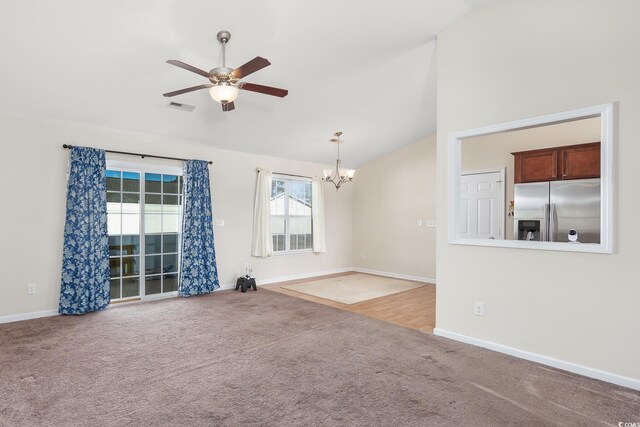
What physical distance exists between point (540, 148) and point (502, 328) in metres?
3.39

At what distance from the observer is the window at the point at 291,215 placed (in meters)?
7.22

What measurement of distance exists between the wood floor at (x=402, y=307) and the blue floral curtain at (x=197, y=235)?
1.28m

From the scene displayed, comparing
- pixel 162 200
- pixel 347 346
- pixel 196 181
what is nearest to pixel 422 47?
pixel 347 346

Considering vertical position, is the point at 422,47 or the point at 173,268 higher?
the point at 422,47

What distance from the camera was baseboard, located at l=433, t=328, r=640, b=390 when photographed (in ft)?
8.85

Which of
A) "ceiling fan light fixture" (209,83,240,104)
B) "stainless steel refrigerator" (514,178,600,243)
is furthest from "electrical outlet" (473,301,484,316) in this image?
"ceiling fan light fixture" (209,83,240,104)

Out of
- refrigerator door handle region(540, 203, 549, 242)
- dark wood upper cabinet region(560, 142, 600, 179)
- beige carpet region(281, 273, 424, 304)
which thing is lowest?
beige carpet region(281, 273, 424, 304)

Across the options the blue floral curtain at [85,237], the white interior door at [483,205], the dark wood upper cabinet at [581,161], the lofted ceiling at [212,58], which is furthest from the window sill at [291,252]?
the dark wood upper cabinet at [581,161]

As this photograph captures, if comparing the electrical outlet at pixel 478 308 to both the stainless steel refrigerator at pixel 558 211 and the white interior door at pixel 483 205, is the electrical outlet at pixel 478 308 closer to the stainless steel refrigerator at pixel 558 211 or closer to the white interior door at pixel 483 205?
the stainless steel refrigerator at pixel 558 211

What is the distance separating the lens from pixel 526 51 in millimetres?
3270

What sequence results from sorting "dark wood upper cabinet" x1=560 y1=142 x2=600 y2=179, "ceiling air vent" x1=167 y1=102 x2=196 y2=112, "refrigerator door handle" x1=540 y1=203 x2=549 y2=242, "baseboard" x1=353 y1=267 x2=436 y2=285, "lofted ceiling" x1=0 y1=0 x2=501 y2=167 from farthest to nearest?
"baseboard" x1=353 y1=267 x2=436 y2=285 → "refrigerator door handle" x1=540 y1=203 x2=549 y2=242 → "ceiling air vent" x1=167 y1=102 x2=196 y2=112 → "dark wood upper cabinet" x1=560 y1=142 x2=600 y2=179 → "lofted ceiling" x1=0 y1=0 x2=501 y2=167

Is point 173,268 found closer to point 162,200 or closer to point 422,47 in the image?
point 162,200

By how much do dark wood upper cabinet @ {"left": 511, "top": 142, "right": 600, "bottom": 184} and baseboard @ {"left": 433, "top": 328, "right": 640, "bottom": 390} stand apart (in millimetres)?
2758

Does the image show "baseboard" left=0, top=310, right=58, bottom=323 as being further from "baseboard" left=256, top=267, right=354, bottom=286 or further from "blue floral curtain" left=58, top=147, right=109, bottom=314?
"baseboard" left=256, top=267, right=354, bottom=286
